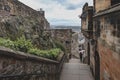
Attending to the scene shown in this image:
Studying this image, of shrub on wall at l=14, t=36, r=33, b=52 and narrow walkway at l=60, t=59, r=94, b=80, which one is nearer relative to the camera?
shrub on wall at l=14, t=36, r=33, b=52

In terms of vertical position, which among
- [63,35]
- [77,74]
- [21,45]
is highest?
[21,45]

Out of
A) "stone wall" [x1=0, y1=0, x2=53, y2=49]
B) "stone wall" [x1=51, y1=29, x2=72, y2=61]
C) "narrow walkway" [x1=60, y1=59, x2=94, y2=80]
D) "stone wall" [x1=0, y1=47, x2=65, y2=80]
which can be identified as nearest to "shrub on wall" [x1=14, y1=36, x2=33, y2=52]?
"stone wall" [x1=0, y1=47, x2=65, y2=80]

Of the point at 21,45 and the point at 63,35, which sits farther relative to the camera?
the point at 63,35

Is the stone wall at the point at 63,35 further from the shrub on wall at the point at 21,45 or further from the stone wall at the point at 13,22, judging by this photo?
the shrub on wall at the point at 21,45

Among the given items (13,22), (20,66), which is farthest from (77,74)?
(20,66)

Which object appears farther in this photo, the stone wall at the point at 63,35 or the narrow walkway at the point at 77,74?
the stone wall at the point at 63,35

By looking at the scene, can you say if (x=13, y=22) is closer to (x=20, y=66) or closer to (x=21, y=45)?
(x=21, y=45)

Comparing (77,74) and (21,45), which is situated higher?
(21,45)

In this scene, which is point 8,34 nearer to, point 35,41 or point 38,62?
point 35,41

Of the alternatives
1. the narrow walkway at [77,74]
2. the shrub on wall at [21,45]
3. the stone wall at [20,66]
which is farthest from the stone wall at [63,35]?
the shrub on wall at [21,45]

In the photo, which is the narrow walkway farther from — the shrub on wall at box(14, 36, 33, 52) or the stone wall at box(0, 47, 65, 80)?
the shrub on wall at box(14, 36, 33, 52)

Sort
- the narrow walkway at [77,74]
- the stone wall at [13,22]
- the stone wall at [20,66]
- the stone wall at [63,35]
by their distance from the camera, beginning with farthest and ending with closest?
the stone wall at [63,35] → the narrow walkway at [77,74] → the stone wall at [13,22] → the stone wall at [20,66]

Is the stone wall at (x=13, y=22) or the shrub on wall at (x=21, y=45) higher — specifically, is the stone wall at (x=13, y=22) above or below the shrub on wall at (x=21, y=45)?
above

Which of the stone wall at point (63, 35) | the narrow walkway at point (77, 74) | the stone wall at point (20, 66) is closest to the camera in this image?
the stone wall at point (20, 66)
